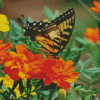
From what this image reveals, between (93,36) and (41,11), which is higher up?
(41,11)

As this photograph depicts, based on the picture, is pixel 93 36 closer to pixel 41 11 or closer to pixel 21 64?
pixel 21 64

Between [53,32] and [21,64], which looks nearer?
[21,64]

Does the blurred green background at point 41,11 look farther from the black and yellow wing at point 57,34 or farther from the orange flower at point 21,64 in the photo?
the orange flower at point 21,64

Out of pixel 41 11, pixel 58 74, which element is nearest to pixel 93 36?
pixel 58 74

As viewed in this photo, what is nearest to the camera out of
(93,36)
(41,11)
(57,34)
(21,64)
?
(21,64)

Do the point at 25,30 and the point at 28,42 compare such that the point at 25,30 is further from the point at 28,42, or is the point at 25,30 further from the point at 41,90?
the point at 41,90

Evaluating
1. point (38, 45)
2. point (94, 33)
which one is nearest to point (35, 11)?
point (94, 33)
